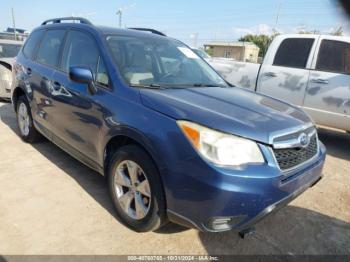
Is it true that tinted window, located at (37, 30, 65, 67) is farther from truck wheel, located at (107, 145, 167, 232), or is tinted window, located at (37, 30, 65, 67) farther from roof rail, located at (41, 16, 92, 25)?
truck wheel, located at (107, 145, 167, 232)

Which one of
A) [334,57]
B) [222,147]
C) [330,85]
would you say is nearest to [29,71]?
[222,147]

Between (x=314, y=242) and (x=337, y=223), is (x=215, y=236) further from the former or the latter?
(x=337, y=223)

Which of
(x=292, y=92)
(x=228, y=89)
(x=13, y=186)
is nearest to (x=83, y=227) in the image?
(x=13, y=186)

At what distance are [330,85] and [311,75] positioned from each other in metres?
0.37

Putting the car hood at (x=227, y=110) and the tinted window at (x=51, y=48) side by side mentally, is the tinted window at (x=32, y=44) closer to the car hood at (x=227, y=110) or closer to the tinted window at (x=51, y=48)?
the tinted window at (x=51, y=48)

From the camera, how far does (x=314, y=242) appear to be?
10.1 feet

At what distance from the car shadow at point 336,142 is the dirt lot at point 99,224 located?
56.5 inches

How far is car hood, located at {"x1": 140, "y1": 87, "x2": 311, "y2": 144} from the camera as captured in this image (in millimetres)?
2480

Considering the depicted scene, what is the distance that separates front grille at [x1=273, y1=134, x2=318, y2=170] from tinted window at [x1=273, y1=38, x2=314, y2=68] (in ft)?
11.3

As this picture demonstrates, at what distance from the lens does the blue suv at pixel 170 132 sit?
2391mm

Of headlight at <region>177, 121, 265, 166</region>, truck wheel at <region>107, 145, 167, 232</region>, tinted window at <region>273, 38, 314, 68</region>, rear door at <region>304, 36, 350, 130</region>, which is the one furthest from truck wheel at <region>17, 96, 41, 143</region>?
rear door at <region>304, 36, 350, 130</region>

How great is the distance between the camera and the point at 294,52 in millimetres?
6191

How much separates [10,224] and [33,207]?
318 mm

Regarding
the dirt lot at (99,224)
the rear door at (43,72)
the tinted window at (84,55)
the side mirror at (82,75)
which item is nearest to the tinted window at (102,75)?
the tinted window at (84,55)
